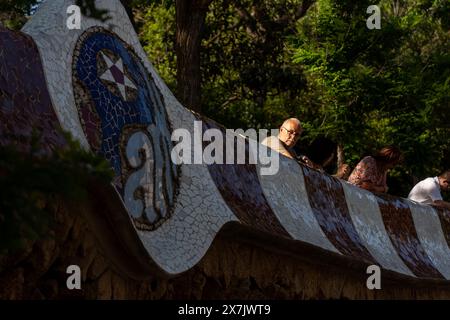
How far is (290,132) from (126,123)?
2.42m

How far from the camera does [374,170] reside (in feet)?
33.4

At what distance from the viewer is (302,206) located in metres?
8.84

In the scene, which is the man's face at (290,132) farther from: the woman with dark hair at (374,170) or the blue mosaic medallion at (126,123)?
the blue mosaic medallion at (126,123)

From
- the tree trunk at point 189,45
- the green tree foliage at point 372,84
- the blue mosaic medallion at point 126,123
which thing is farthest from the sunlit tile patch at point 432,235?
the green tree foliage at point 372,84

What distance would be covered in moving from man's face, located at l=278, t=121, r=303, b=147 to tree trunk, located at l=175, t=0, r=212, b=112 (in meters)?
3.29

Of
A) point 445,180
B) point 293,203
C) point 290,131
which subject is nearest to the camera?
point 293,203

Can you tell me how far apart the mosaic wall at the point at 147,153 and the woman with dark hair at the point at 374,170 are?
121cm

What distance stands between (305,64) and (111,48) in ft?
25.7

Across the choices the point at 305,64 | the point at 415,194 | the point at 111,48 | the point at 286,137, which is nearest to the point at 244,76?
the point at 305,64

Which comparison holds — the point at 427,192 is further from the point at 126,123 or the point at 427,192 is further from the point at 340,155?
the point at 126,123

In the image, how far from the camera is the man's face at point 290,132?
9.27 meters

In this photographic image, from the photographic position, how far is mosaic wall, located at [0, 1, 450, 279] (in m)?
6.73

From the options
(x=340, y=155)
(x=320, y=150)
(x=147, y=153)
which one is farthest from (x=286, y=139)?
(x=320, y=150)
